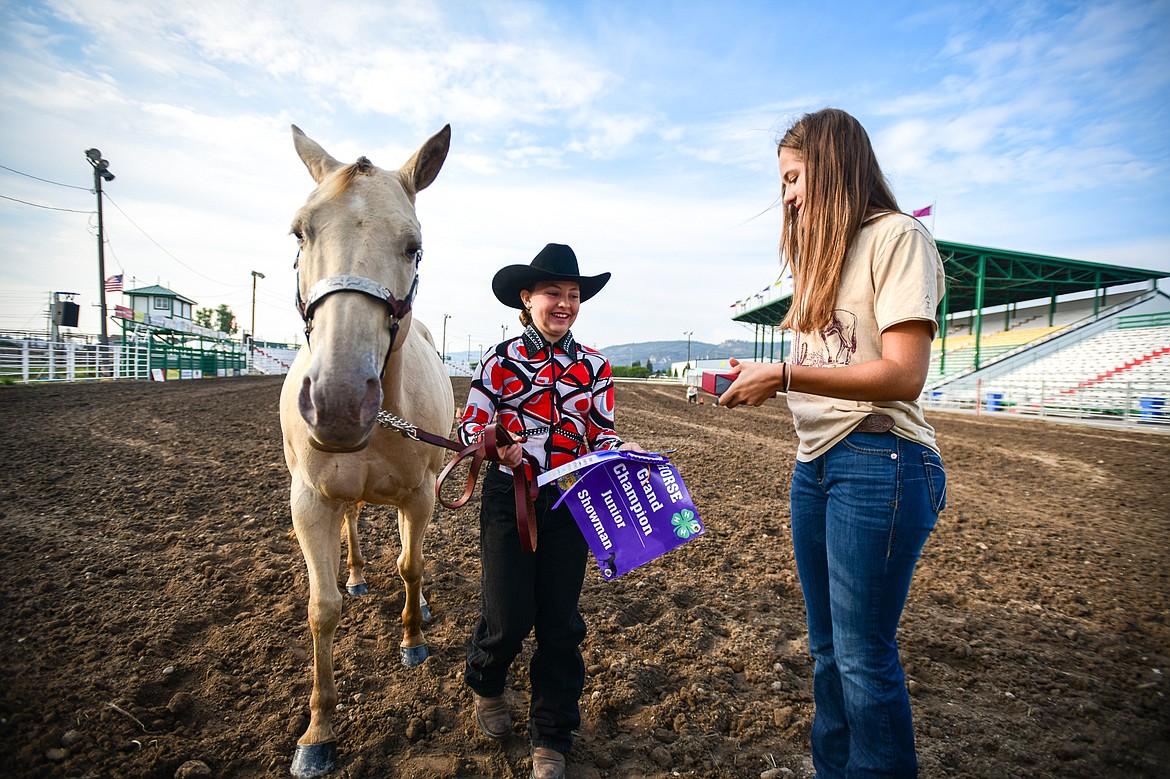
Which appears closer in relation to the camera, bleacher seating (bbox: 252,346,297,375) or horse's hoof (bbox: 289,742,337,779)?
horse's hoof (bbox: 289,742,337,779)

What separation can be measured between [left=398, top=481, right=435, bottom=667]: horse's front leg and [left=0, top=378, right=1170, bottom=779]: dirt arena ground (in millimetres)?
108

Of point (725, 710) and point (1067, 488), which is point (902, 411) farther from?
point (1067, 488)

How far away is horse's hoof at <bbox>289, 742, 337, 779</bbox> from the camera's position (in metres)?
2.23

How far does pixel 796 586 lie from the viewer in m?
4.19

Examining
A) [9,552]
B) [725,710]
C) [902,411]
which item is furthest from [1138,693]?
[9,552]

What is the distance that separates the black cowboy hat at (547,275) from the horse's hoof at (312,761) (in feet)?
6.93

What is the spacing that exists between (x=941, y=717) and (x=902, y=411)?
2.07 metres

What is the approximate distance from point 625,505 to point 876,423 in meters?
1.01

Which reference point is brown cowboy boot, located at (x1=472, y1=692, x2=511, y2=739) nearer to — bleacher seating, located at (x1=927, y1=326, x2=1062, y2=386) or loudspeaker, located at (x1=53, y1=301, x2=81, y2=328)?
bleacher seating, located at (x1=927, y1=326, x2=1062, y2=386)

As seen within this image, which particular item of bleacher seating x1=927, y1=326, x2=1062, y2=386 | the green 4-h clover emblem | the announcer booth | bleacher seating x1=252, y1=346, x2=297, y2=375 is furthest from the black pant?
bleacher seating x1=252, y1=346, x2=297, y2=375

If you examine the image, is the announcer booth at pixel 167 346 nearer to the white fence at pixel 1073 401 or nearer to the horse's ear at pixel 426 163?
the horse's ear at pixel 426 163

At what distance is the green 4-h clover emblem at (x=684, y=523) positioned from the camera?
86.0 inches

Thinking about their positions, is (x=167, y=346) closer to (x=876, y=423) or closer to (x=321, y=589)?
(x=321, y=589)

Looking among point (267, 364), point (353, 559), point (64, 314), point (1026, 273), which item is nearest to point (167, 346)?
point (64, 314)
